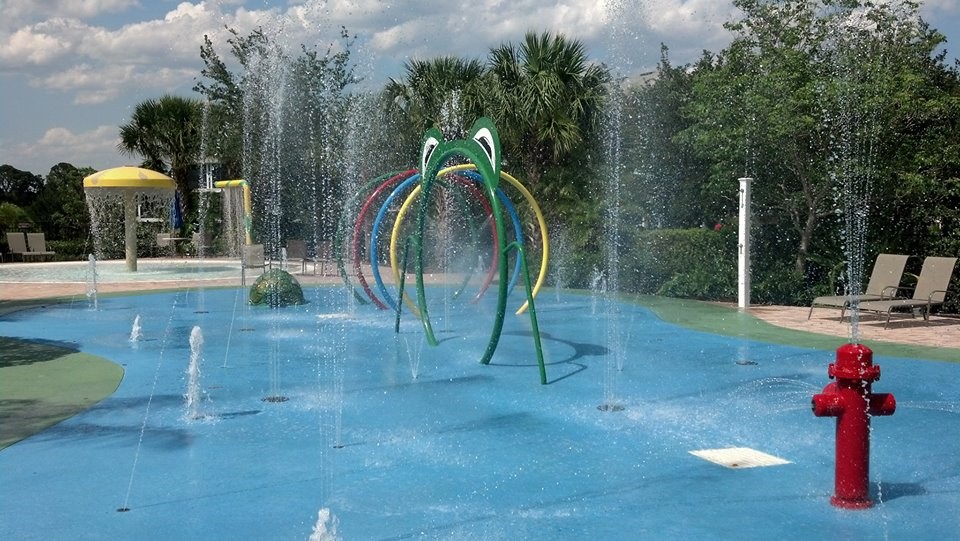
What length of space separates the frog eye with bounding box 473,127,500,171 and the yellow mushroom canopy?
15.5 metres

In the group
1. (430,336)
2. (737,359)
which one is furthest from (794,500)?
(430,336)

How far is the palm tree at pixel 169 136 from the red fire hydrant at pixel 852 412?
29.2 m

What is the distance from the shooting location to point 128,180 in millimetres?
22250

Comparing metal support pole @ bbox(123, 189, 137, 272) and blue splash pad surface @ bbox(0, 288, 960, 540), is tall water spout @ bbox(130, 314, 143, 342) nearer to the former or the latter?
blue splash pad surface @ bbox(0, 288, 960, 540)

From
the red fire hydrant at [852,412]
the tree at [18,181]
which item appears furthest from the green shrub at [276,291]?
the tree at [18,181]

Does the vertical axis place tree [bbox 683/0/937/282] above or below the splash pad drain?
above

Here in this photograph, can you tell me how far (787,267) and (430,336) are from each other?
7.68 meters

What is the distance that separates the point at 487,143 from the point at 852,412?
511cm

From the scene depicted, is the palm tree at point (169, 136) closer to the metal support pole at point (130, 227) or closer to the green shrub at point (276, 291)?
the metal support pole at point (130, 227)

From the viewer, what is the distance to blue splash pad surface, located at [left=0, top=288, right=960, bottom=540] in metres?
4.79

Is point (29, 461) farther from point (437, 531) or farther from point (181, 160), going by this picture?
point (181, 160)

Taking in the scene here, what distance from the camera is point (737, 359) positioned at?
9.79 meters

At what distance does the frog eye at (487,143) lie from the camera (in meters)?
8.72

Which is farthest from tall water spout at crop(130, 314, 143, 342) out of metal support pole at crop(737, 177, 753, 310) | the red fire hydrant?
the red fire hydrant
